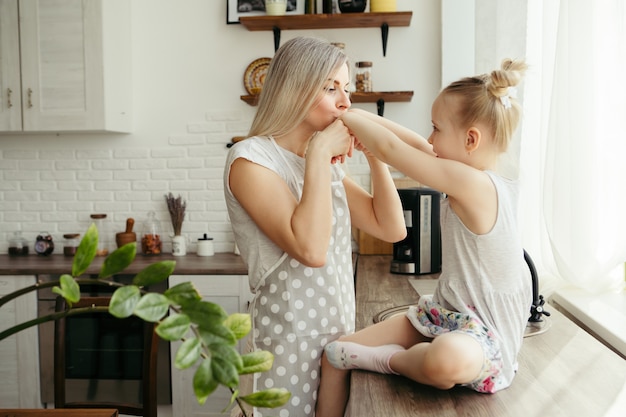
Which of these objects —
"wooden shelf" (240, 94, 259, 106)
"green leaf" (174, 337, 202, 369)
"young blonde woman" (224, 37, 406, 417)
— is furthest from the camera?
"wooden shelf" (240, 94, 259, 106)

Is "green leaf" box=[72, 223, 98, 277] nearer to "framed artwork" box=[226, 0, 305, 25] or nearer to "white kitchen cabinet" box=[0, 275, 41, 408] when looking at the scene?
"white kitchen cabinet" box=[0, 275, 41, 408]

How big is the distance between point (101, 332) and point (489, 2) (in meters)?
2.67

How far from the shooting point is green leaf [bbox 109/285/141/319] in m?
0.53

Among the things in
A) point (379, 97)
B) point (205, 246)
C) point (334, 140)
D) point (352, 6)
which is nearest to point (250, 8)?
point (352, 6)

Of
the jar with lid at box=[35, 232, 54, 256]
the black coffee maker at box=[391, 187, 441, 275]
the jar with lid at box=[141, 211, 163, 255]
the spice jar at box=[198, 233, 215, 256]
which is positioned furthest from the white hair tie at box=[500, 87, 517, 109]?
the jar with lid at box=[35, 232, 54, 256]

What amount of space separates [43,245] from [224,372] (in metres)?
3.79

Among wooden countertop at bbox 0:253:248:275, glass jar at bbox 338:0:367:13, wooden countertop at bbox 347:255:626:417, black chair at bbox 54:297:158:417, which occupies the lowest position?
black chair at bbox 54:297:158:417

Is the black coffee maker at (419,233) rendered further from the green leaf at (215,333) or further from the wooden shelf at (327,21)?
the green leaf at (215,333)

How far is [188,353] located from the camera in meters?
0.53

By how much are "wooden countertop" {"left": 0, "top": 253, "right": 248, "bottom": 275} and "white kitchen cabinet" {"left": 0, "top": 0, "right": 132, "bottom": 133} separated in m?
0.76

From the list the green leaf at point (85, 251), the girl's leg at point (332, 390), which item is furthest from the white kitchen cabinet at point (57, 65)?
the green leaf at point (85, 251)

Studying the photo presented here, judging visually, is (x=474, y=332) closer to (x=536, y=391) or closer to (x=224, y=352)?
(x=536, y=391)

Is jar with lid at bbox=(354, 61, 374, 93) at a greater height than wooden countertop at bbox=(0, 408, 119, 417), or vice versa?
jar with lid at bbox=(354, 61, 374, 93)

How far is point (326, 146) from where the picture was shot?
161cm
